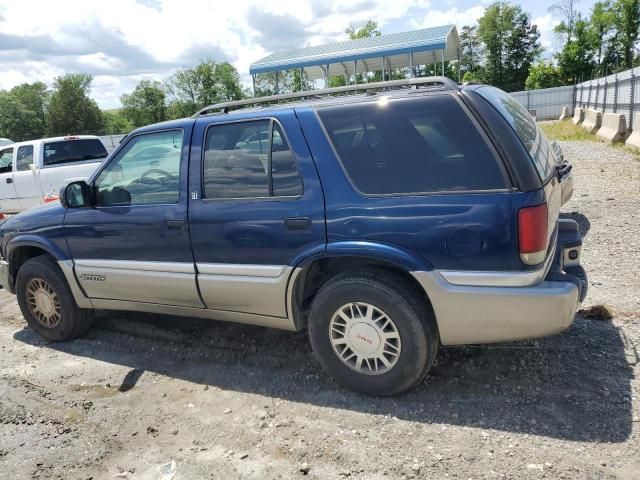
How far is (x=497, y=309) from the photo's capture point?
3014 millimetres

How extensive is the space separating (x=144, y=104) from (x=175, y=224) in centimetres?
7524

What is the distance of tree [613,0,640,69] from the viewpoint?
170 feet

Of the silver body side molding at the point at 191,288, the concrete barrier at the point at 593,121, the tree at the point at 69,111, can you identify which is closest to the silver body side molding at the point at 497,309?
the silver body side molding at the point at 191,288

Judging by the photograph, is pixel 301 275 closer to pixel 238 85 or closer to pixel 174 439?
pixel 174 439

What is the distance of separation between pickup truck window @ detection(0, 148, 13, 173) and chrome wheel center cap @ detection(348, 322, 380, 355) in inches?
402

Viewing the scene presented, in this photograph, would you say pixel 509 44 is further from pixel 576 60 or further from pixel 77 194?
pixel 77 194

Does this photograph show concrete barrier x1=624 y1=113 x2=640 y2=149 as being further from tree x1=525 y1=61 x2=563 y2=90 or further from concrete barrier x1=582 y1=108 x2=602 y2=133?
tree x1=525 y1=61 x2=563 y2=90

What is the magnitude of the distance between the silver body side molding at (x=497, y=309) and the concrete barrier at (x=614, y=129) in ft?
45.6

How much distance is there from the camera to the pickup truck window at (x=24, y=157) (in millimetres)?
10508

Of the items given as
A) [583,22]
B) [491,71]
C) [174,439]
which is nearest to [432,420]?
[174,439]

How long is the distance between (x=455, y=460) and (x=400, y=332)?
0.78 m

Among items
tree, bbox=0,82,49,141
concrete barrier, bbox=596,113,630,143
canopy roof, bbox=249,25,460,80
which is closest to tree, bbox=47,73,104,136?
tree, bbox=0,82,49,141

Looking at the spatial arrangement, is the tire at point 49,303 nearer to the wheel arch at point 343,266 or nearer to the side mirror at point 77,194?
the side mirror at point 77,194

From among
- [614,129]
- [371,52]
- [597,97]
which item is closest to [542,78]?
[597,97]
